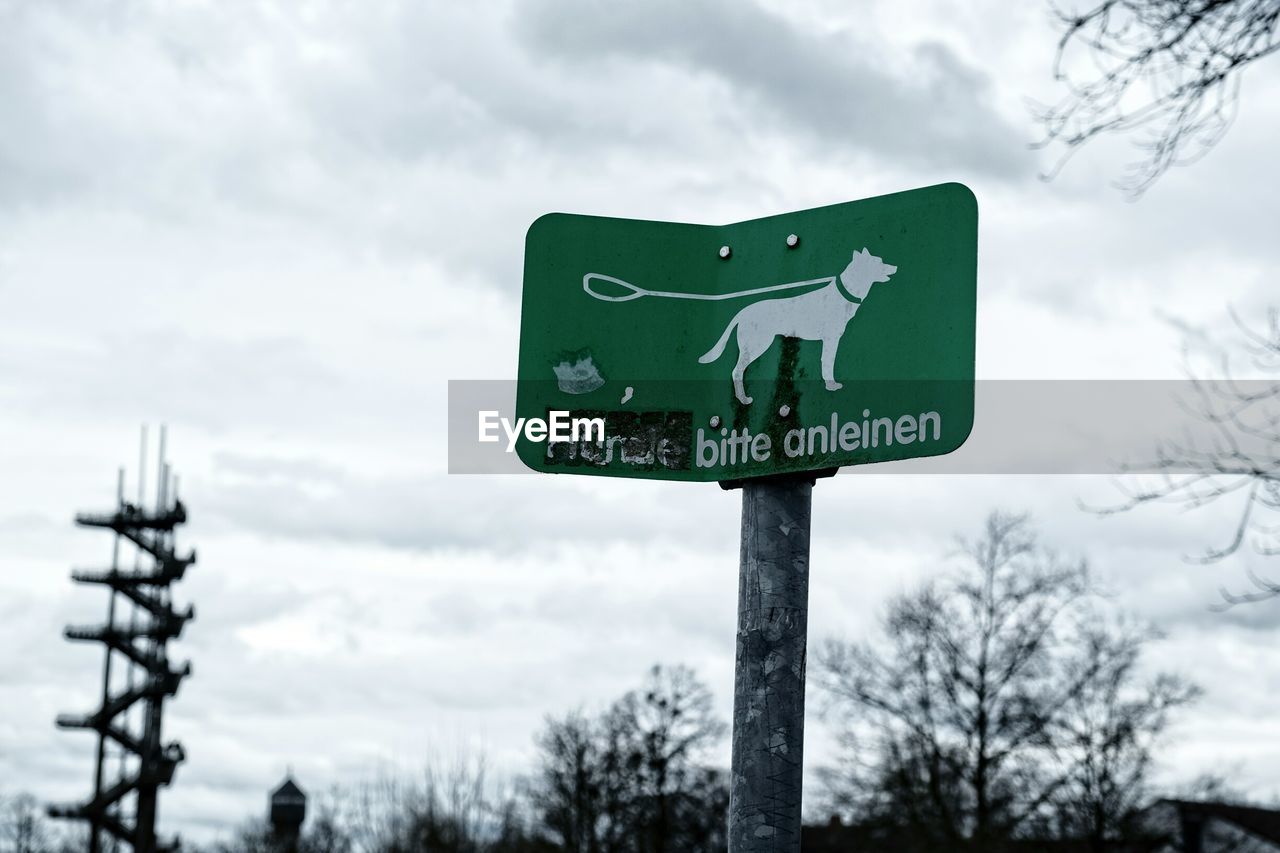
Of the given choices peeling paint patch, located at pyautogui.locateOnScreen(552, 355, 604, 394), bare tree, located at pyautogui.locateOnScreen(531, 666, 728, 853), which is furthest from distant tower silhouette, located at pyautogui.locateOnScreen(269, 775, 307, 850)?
peeling paint patch, located at pyautogui.locateOnScreen(552, 355, 604, 394)

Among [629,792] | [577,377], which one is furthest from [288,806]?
[577,377]

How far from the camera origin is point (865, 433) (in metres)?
2.83

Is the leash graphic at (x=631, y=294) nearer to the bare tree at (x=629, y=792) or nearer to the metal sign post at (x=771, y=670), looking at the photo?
the metal sign post at (x=771, y=670)

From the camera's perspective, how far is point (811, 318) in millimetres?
2926

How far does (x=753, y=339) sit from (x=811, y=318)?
13 centimetres

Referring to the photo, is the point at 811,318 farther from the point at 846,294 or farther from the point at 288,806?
the point at 288,806

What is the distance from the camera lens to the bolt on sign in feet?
9.18

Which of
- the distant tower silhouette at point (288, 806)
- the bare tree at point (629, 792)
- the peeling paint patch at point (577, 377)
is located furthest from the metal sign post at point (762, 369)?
the distant tower silhouette at point (288, 806)

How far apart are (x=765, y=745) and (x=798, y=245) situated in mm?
947

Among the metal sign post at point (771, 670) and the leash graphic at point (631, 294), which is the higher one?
the leash graphic at point (631, 294)

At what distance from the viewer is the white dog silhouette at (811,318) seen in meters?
2.88

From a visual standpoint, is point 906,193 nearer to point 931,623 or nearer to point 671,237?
point 671,237

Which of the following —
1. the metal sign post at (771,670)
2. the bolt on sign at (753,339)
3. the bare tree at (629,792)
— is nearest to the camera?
the metal sign post at (771,670)

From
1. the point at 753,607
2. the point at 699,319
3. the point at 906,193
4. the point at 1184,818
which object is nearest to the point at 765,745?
the point at 753,607
